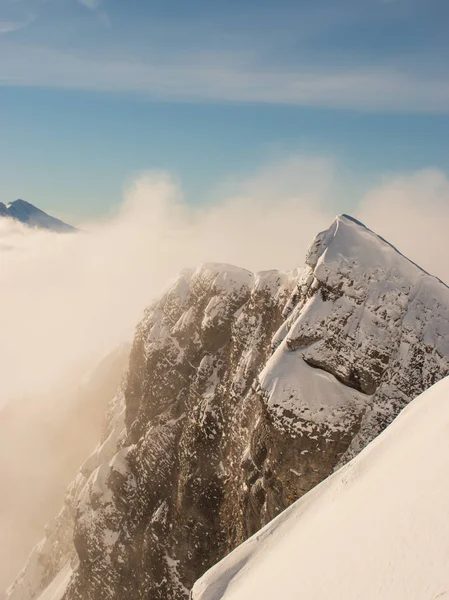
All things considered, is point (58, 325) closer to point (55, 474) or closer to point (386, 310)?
point (55, 474)

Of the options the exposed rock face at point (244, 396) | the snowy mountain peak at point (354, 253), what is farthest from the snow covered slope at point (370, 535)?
the snowy mountain peak at point (354, 253)

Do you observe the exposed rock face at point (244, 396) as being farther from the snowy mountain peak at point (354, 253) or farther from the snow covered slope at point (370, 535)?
the snow covered slope at point (370, 535)

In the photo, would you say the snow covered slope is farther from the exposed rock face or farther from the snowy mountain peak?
the snowy mountain peak

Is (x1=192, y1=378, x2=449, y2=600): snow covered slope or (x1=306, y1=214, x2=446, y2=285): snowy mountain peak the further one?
(x1=306, y1=214, x2=446, y2=285): snowy mountain peak

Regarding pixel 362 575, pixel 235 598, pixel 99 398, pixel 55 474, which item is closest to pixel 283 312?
pixel 235 598

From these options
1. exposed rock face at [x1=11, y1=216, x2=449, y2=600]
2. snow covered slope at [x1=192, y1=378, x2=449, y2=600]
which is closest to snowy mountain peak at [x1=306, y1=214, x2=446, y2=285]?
exposed rock face at [x1=11, y1=216, x2=449, y2=600]

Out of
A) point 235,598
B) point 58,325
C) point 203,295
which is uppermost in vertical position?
point 58,325

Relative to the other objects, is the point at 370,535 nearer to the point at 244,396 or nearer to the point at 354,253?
the point at 354,253
